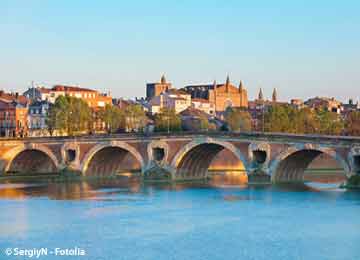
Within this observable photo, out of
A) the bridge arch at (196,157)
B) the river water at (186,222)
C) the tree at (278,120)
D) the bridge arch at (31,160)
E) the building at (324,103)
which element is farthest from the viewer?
the building at (324,103)

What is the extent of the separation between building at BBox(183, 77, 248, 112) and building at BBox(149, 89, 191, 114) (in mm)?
10797

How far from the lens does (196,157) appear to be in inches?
2466

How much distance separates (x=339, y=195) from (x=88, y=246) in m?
19.4

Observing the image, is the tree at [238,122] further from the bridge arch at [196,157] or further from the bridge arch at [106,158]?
the bridge arch at [196,157]

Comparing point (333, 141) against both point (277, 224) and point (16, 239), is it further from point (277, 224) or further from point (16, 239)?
point (16, 239)

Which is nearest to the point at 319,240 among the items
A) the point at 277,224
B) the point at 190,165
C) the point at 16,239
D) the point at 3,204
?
the point at 277,224

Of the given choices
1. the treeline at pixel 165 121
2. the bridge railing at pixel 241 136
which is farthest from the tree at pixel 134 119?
the bridge railing at pixel 241 136

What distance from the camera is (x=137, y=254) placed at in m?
33.2

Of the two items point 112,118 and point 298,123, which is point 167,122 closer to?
point 112,118

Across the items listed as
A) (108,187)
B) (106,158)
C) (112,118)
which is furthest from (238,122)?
(108,187)

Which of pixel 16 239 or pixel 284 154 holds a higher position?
pixel 284 154

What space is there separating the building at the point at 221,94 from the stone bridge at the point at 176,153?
75.2m

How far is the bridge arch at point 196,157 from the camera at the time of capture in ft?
192

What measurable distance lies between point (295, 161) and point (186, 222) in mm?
17352
